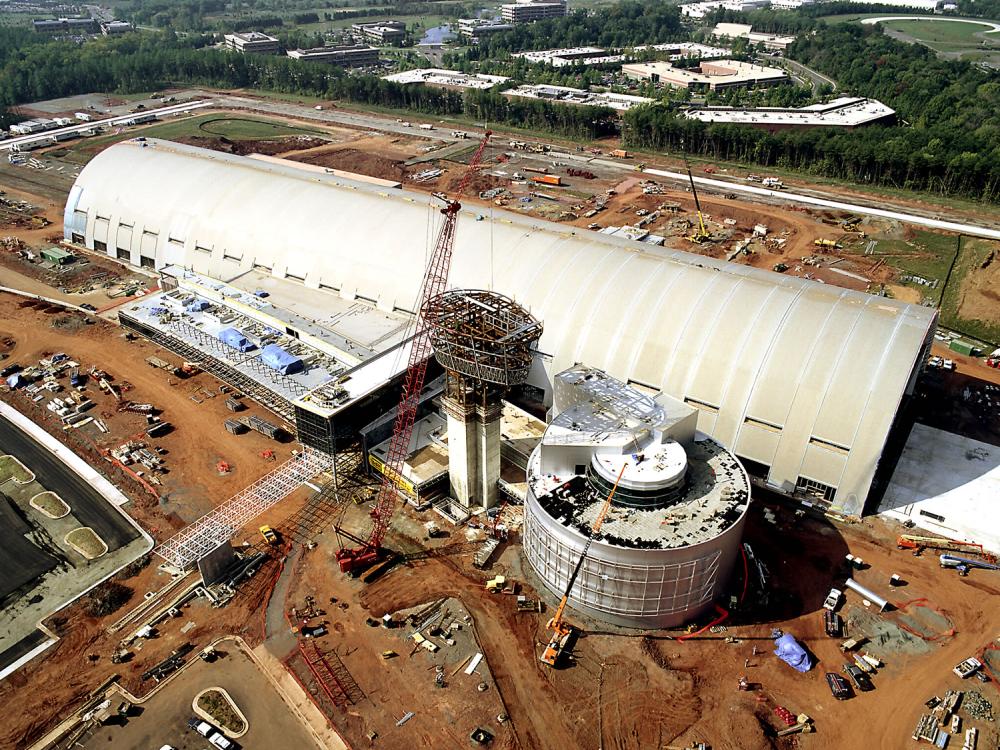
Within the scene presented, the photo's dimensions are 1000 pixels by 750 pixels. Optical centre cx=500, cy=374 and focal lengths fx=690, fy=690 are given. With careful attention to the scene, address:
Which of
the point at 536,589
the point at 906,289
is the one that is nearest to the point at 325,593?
the point at 536,589

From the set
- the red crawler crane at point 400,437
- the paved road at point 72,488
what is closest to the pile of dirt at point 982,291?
the red crawler crane at point 400,437

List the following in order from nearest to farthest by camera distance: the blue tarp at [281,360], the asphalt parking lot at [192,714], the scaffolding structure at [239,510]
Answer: the asphalt parking lot at [192,714], the scaffolding structure at [239,510], the blue tarp at [281,360]

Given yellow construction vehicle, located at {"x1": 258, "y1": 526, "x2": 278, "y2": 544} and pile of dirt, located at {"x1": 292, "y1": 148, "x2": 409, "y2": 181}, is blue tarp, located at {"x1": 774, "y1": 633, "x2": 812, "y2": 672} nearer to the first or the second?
yellow construction vehicle, located at {"x1": 258, "y1": 526, "x2": 278, "y2": 544}

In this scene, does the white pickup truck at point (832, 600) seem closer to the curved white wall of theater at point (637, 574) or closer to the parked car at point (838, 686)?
the parked car at point (838, 686)

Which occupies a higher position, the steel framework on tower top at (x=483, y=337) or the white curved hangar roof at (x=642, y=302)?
the steel framework on tower top at (x=483, y=337)

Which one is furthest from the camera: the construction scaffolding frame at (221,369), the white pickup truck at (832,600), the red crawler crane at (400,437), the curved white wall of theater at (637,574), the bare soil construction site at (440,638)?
the construction scaffolding frame at (221,369)

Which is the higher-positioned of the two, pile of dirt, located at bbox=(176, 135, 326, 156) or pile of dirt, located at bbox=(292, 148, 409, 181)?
pile of dirt, located at bbox=(176, 135, 326, 156)

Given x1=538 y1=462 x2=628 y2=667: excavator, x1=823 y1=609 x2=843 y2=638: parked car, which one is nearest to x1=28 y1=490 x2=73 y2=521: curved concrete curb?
A: x1=538 y1=462 x2=628 y2=667: excavator
